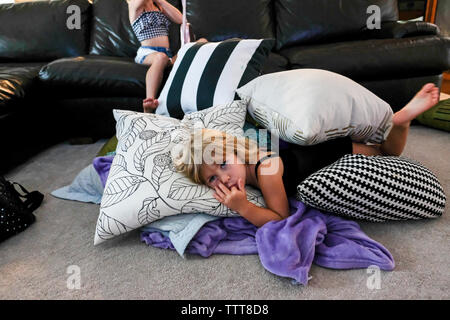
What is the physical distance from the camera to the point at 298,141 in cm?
107

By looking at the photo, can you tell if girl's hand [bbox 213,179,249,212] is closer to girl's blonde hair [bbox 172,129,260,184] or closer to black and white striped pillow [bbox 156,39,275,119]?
girl's blonde hair [bbox 172,129,260,184]

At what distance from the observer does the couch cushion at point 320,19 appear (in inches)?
Answer: 86.9

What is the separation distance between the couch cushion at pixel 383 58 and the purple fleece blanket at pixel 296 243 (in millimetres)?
1014

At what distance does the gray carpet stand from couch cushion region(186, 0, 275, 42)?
148cm

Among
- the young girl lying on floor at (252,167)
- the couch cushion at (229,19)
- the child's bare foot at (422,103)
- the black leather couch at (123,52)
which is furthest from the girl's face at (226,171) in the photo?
the couch cushion at (229,19)

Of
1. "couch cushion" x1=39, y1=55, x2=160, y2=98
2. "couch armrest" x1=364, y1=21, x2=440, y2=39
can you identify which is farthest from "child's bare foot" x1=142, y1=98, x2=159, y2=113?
"couch armrest" x1=364, y1=21, x2=440, y2=39

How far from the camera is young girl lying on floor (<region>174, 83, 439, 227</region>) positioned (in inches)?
39.7

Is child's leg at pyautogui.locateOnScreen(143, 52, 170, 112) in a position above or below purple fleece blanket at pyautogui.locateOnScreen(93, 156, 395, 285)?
above

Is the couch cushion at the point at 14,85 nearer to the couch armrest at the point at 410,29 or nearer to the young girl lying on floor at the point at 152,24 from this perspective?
the young girl lying on floor at the point at 152,24

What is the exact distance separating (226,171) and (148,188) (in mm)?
238

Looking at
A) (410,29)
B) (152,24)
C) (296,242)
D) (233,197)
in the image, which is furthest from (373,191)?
(152,24)

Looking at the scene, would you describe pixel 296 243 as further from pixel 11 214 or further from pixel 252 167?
pixel 11 214

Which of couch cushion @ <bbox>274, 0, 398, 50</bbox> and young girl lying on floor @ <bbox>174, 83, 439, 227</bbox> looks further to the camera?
couch cushion @ <bbox>274, 0, 398, 50</bbox>
